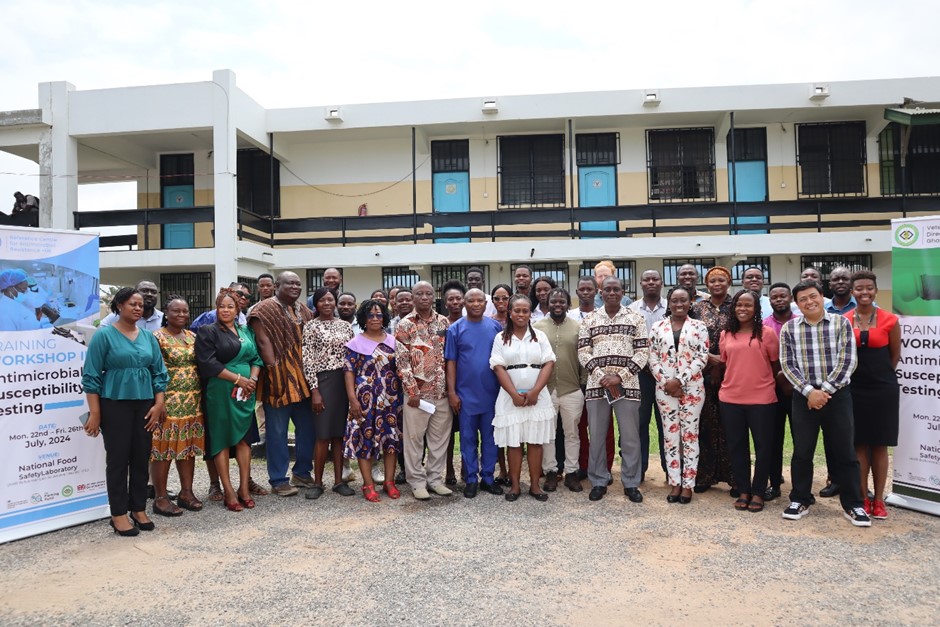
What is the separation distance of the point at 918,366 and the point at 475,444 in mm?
3531

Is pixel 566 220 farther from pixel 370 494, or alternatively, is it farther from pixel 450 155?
pixel 370 494

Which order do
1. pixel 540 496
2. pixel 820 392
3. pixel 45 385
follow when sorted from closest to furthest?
1. pixel 820 392
2. pixel 45 385
3. pixel 540 496

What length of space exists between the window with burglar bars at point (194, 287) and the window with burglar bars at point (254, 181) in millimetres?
2053

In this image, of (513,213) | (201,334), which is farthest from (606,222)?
(201,334)

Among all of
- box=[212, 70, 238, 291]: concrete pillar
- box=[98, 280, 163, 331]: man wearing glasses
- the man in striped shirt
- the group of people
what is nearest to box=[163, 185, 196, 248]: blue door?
box=[212, 70, 238, 291]: concrete pillar

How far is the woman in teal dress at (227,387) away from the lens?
4.88 m

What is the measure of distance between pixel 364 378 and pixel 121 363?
1784 millimetres

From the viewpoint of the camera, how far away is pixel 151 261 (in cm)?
1352

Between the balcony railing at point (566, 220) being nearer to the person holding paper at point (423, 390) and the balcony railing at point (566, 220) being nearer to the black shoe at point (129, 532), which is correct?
the person holding paper at point (423, 390)

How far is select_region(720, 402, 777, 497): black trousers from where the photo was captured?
4789 millimetres

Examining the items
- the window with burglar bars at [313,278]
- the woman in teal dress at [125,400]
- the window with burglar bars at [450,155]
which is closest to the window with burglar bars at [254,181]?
the window with burglar bars at [313,278]

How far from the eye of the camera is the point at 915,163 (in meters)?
14.0

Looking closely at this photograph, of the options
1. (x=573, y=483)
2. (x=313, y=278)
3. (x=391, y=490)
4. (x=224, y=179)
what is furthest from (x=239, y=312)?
(x=313, y=278)

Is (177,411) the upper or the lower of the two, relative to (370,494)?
upper
